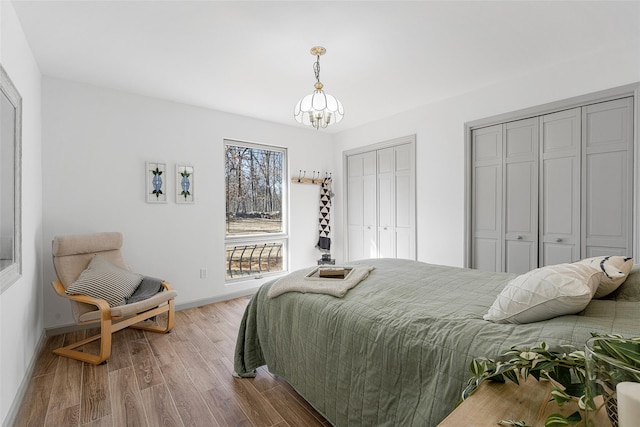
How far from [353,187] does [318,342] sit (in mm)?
3704

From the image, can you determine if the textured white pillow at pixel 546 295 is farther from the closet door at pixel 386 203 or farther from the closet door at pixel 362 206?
the closet door at pixel 362 206

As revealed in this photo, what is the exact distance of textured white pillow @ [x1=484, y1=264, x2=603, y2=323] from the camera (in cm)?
120

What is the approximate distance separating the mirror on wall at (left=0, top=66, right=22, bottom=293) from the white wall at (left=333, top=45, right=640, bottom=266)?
156 inches

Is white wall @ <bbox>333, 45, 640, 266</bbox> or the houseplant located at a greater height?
white wall @ <bbox>333, 45, 640, 266</bbox>

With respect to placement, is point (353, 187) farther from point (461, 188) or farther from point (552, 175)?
point (552, 175)

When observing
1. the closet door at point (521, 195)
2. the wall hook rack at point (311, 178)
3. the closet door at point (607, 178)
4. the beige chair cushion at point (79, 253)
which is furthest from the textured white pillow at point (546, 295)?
the wall hook rack at point (311, 178)

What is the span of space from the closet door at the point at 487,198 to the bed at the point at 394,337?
1456mm

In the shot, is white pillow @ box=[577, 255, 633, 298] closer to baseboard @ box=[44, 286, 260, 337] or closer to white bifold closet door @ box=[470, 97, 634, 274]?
white bifold closet door @ box=[470, 97, 634, 274]

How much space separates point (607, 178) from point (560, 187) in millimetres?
345

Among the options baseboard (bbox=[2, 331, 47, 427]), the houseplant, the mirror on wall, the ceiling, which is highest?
the ceiling

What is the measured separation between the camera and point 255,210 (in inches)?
185

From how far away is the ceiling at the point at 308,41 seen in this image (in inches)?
82.6

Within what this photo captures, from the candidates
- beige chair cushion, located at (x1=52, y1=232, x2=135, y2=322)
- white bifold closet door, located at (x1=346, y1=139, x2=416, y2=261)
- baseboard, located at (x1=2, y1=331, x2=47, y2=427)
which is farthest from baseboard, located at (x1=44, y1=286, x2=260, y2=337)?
white bifold closet door, located at (x1=346, y1=139, x2=416, y2=261)

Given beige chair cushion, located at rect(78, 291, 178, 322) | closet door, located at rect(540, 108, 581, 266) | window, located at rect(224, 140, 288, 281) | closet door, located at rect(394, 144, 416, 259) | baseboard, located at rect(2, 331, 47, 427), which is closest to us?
baseboard, located at rect(2, 331, 47, 427)
